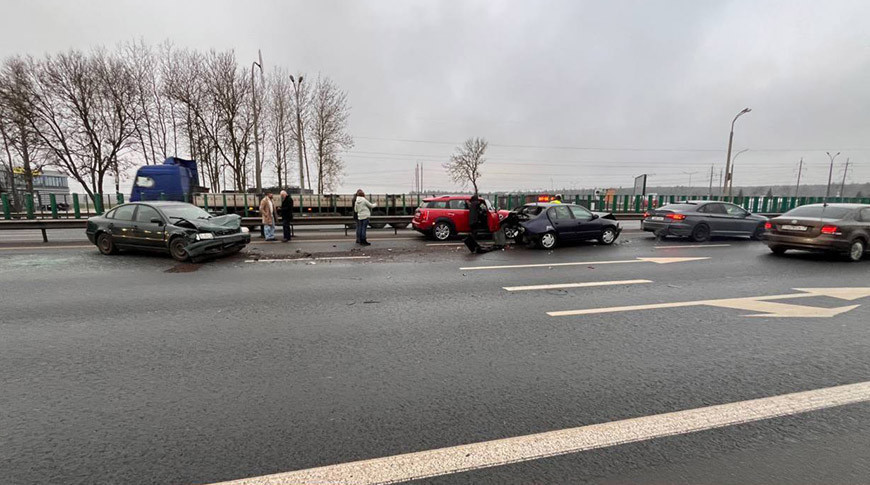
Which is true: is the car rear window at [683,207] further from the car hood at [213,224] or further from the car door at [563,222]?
the car hood at [213,224]

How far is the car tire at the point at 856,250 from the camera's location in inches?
376

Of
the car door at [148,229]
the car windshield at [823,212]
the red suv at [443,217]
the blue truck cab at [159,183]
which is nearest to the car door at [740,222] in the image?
the car windshield at [823,212]

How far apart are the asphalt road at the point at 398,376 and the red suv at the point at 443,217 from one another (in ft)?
22.2

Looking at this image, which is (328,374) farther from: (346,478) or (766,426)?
(766,426)

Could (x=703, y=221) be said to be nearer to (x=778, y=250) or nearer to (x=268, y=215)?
(x=778, y=250)

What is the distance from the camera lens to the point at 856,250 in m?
9.62

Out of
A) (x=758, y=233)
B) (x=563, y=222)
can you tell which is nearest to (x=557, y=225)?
(x=563, y=222)

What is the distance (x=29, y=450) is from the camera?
237 centimetres

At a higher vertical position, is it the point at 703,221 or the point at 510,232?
the point at 703,221

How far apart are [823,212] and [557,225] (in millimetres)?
6687

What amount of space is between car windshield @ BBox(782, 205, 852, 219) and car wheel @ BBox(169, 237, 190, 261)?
1574 centimetres

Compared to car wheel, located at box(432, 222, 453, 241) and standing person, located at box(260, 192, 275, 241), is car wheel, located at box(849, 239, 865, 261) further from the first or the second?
standing person, located at box(260, 192, 275, 241)

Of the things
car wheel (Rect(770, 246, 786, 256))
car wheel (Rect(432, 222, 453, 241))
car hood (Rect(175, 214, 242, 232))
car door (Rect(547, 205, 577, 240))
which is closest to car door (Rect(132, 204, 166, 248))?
car hood (Rect(175, 214, 242, 232))

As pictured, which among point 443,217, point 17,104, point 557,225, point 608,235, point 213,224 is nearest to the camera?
point 213,224
